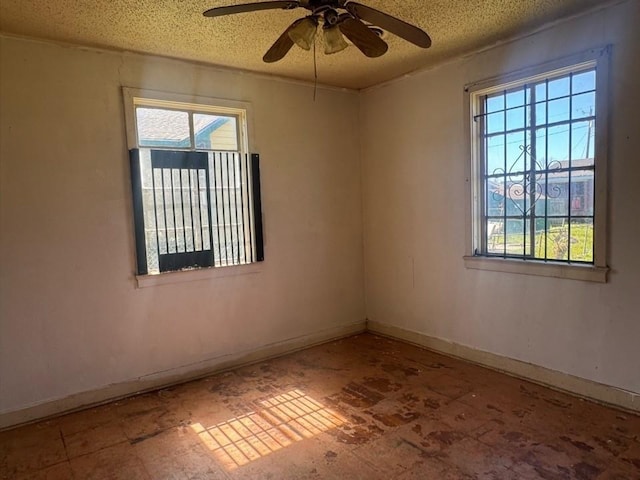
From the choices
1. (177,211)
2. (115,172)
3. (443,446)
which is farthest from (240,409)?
(115,172)

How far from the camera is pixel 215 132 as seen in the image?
12.3 ft

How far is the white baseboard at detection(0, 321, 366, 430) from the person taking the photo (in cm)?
296

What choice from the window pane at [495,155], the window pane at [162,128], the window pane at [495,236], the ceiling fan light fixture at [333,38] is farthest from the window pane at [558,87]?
the window pane at [162,128]

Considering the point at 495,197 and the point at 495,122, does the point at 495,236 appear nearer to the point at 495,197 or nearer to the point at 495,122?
the point at 495,197

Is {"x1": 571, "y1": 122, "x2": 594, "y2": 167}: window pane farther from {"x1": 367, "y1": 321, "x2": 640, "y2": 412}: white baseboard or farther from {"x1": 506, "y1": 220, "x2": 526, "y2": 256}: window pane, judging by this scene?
{"x1": 367, "y1": 321, "x2": 640, "y2": 412}: white baseboard

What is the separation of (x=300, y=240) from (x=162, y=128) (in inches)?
65.0

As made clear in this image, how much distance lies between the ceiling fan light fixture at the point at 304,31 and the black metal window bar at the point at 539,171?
77.3 inches

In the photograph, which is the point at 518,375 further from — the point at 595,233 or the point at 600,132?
the point at 600,132

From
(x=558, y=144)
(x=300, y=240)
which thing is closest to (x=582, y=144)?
(x=558, y=144)

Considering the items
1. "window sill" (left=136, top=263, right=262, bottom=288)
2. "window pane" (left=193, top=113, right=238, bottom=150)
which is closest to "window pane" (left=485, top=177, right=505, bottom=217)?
"window sill" (left=136, top=263, right=262, bottom=288)

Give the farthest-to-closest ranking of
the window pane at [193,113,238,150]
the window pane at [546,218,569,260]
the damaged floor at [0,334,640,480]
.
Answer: the window pane at [193,113,238,150], the window pane at [546,218,569,260], the damaged floor at [0,334,640,480]

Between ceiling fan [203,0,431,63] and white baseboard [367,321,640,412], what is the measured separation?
8.44 ft

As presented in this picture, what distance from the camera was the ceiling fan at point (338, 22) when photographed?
6.52 ft

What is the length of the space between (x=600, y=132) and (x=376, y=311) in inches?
108
